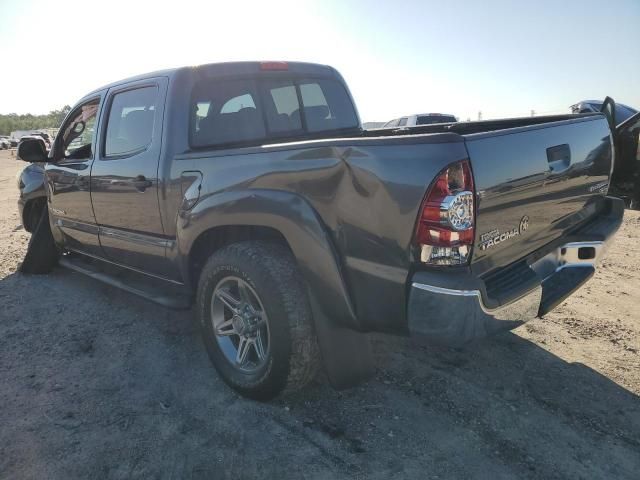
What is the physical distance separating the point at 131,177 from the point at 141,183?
0.55ft

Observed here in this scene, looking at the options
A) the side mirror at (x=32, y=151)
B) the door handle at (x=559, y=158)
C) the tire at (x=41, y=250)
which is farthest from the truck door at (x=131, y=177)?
the door handle at (x=559, y=158)

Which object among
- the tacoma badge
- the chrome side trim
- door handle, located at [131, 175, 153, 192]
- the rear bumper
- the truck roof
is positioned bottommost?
the rear bumper

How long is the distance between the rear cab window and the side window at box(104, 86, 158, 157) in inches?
15.2

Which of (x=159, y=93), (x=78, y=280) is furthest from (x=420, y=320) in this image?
(x=78, y=280)

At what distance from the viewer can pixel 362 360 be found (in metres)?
2.55

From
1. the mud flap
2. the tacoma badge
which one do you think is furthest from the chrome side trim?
the tacoma badge

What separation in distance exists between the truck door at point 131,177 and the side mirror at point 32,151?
1.07 meters

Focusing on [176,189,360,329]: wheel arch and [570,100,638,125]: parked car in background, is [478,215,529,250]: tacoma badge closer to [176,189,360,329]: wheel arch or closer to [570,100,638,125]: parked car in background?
[176,189,360,329]: wheel arch

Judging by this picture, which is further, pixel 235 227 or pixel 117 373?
pixel 117 373

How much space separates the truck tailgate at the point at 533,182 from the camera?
204cm

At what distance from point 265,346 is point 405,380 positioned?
2.93ft

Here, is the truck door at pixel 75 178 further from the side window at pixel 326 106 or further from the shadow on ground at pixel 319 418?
the side window at pixel 326 106

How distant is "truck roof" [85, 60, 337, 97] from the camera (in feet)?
10.6

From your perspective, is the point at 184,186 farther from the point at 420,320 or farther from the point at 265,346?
the point at 420,320
